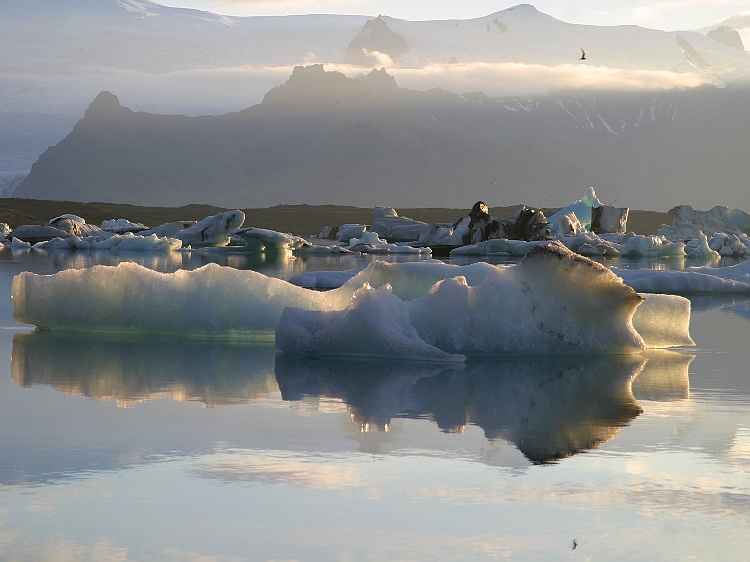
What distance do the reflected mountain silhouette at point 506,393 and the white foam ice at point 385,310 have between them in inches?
6.1

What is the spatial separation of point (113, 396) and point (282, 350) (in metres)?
1.92

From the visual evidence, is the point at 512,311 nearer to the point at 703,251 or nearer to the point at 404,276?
the point at 404,276

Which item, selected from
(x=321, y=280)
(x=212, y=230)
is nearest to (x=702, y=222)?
(x=212, y=230)

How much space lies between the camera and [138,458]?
3.99 metres

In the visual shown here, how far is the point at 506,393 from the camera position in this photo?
5.67m

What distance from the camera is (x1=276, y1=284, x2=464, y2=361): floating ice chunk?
6.57 meters

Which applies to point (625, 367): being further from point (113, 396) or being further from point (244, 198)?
point (244, 198)

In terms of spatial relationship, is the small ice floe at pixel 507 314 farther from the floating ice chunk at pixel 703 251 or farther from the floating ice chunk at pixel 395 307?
the floating ice chunk at pixel 703 251

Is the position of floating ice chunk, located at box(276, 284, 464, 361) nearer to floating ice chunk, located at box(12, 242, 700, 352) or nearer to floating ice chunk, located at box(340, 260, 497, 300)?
floating ice chunk, located at box(12, 242, 700, 352)

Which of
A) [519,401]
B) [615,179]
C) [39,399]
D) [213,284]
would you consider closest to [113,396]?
[39,399]

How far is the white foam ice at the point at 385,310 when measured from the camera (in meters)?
6.77

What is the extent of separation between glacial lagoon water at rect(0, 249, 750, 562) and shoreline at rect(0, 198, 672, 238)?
45309 mm

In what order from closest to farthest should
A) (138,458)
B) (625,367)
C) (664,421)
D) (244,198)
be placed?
(138,458)
(664,421)
(625,367)
(244,198)

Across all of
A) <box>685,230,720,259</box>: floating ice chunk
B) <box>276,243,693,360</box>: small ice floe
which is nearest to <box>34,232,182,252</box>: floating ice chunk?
<box>685,230,720,259</box>: floating ice chunk
